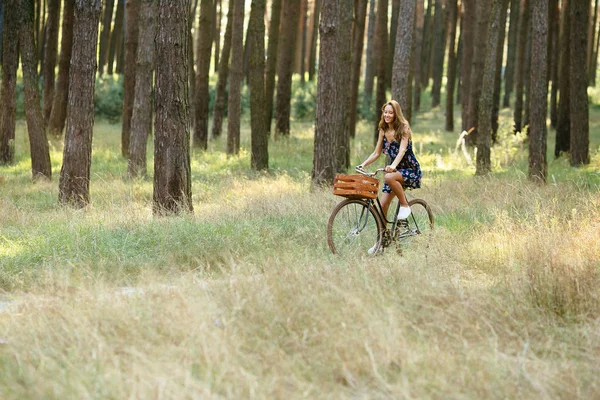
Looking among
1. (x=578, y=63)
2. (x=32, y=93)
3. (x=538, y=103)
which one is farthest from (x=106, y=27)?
(x=538, y=103)

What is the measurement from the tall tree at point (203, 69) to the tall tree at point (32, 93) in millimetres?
6011

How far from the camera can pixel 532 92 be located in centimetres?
1454

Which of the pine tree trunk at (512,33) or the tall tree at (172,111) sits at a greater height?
the pine tree trunk at (512,33)

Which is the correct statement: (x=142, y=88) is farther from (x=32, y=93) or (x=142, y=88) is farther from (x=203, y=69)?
(x=203, y=69)

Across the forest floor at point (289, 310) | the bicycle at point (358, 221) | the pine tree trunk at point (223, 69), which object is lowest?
the forest floor at point (289, 310)

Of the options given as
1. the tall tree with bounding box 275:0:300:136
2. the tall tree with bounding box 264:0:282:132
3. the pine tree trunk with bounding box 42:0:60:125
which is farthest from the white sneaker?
the pine tree trunk with bounding box 42:0:60:125

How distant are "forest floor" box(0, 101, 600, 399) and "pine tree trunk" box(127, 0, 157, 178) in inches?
208

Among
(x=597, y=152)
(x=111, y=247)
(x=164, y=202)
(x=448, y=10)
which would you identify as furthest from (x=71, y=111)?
(x=448, y=10)

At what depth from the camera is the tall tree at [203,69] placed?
20.2 meters

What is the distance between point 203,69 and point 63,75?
383 cm

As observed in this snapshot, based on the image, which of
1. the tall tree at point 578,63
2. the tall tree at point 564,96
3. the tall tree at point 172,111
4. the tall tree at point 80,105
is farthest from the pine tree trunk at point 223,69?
the tall tree at point 172,111

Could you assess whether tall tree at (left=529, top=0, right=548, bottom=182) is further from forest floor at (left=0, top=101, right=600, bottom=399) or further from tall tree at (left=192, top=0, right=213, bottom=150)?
tall tree at (left=192, top=0, right=213, bottom=150)

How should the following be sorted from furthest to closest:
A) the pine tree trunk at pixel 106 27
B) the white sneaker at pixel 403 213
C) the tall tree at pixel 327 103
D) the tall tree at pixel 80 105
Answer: the pine tree trunk at pixel 106 27, the tall tree at pixel 327 103, the tall tree at pixel 80 105, the white sneaker at pixel 403 213

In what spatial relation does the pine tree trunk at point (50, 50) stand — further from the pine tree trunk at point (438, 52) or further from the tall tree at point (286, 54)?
the pine tree trunk at point (438, 52)
